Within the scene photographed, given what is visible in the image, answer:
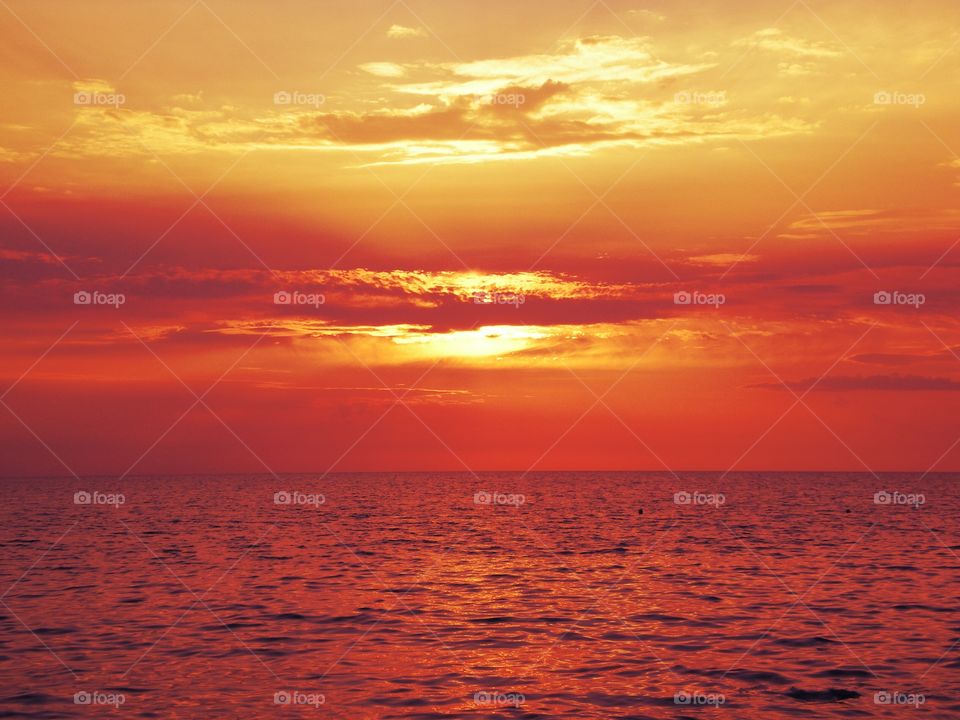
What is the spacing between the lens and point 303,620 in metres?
29.5

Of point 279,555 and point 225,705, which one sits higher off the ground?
point 279,555

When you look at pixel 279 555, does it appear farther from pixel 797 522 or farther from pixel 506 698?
pixel 797 522

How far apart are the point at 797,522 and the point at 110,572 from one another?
5316 centimetres

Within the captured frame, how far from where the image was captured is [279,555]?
48594mm

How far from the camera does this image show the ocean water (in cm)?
2019

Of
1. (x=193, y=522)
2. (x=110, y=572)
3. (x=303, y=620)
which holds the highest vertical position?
(x=193, y=522)

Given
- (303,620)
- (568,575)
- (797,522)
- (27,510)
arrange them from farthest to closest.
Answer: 1. (27,510)
2. (797,522)
3. (568,575)
4. (303,620)

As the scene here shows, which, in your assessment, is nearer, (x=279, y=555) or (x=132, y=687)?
(x=132, y=687)

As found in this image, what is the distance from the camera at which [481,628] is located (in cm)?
2723

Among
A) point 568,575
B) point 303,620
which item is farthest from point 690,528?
point 303,620

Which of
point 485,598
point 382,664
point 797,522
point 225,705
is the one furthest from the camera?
point 797,522

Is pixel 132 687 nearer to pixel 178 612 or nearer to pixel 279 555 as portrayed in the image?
pixel 178 612

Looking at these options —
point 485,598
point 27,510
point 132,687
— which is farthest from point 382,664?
point 27,510

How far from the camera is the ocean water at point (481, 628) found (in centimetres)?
2019
